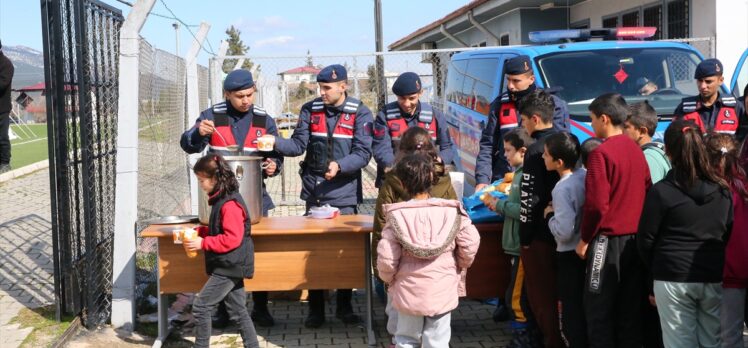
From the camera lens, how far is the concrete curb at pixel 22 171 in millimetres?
18509

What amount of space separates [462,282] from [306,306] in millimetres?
2225

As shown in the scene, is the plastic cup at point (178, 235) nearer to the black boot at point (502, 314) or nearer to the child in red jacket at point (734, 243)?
the black boot at point (502, 314)

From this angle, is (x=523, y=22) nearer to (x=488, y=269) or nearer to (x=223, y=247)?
(x=488, y=269)

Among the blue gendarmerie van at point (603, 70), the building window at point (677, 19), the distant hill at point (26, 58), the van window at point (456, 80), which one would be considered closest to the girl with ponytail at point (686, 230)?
the blue gendarmerie van at point (603, 70)

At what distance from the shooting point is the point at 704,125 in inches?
280

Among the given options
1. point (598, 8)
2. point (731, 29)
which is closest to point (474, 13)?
point (598, 8)

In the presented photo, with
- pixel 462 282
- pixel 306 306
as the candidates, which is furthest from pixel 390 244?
pixel 306 306

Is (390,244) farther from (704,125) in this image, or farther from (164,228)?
(704,125)

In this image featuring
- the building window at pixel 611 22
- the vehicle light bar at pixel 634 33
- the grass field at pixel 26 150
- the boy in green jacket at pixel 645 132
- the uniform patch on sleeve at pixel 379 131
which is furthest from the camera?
the grass field at pixel 26 150

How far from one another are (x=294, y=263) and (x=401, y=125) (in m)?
1.46

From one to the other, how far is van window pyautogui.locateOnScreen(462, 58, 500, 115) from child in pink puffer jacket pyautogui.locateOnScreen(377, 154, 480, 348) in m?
4.42

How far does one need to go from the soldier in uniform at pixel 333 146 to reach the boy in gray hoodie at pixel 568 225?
187 cm

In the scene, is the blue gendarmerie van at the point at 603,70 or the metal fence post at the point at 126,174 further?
the blue gendarmerie van at the point at 603,70

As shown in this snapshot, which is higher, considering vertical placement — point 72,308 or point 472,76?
point 472,76
